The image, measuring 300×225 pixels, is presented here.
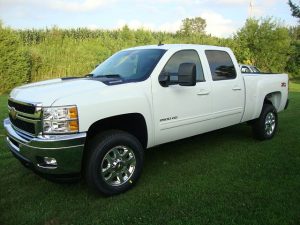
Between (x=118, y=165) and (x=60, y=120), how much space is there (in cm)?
99

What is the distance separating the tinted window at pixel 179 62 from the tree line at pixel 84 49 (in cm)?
1491

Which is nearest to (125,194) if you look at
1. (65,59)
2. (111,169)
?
(111,169)

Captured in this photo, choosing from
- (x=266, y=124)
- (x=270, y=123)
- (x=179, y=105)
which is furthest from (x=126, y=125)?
(x=270, y=123)

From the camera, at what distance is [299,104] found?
40.4 feet

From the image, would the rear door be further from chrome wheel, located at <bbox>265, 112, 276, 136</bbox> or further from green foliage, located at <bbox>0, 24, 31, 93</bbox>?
green foliage, located at <bbox>0, 24, 31, 93</bbox>

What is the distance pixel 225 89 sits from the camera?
18.9 feet

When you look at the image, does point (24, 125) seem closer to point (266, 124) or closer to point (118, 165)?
point (118, 165)

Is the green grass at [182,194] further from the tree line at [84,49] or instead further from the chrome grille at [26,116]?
the tree line at [84,49]

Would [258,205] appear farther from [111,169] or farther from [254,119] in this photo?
[254,119]

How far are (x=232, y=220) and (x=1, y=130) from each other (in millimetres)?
5915

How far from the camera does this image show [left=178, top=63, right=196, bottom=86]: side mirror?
454cm

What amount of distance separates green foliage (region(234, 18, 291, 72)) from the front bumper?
2702 centimetres

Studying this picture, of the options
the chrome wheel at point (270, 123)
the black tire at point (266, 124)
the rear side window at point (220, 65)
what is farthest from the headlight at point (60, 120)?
the chrome wheel at point (270, 123)

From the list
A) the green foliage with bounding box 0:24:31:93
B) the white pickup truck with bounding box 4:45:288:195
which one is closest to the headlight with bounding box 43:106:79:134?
the white pickup truck with bounding box 4:45:288:195
